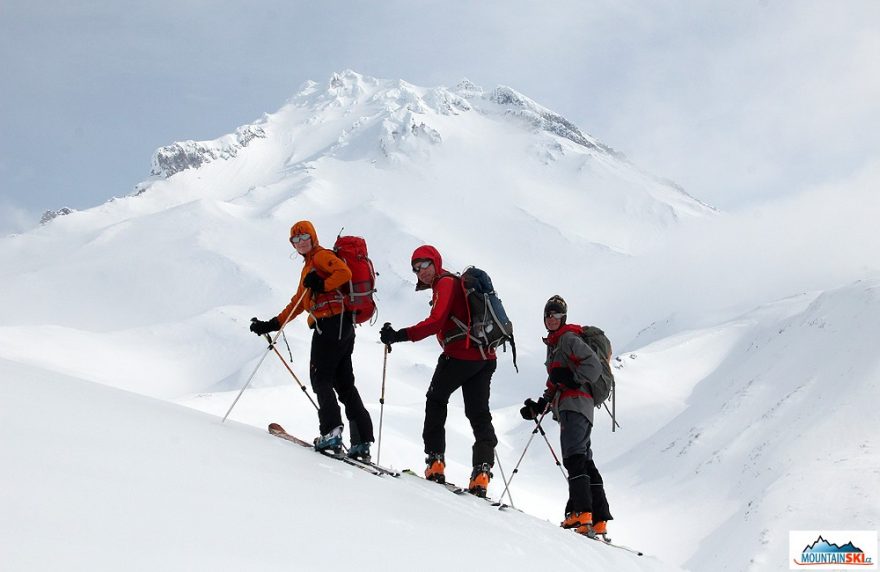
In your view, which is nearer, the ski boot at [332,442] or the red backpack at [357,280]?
the ski boot at [332,442]

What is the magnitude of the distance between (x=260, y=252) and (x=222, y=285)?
1197 centimetres

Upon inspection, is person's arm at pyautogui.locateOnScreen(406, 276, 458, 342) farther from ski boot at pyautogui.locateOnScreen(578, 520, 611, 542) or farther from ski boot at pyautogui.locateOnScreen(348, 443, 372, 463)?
ski boot at pyautogui.locateOnScreen(578, 520, 611, 542)

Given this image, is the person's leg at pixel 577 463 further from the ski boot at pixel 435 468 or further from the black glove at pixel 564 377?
the ski boot at pixel 435 468

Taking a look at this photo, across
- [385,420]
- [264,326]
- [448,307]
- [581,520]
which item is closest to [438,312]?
[448,307]

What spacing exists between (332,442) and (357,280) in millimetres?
1620

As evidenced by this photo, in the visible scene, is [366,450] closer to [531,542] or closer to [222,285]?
[531,542]

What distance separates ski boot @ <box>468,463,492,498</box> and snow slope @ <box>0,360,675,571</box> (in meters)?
1.02

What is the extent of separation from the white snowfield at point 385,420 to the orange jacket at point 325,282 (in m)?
1.32

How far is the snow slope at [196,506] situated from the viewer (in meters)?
2.73

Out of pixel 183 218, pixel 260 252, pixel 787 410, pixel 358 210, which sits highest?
pixel 358 210

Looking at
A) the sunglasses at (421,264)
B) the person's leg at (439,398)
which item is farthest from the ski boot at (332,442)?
the sunglasses at (421,264)

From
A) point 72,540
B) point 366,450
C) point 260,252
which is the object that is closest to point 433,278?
point 366,450

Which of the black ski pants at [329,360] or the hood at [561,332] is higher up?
the hood at [561,332]

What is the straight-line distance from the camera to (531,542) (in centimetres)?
552
